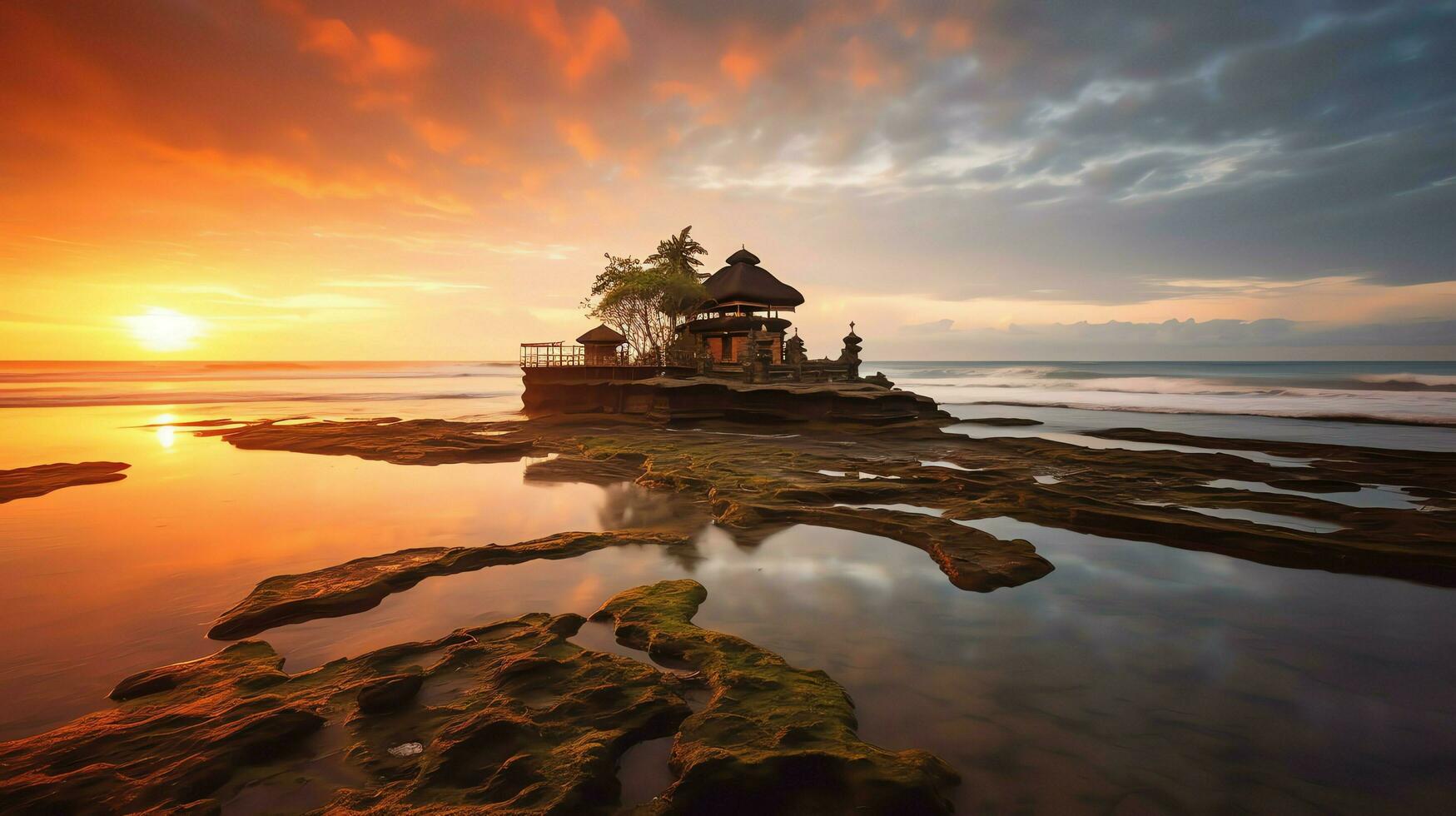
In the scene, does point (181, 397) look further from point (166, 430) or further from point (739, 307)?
point (739, 307)

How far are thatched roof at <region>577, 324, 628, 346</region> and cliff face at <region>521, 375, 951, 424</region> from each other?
4.93 meters

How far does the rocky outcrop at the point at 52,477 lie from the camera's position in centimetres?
1294

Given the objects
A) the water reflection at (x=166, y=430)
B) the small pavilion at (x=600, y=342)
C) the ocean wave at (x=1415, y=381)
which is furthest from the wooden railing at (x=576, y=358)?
the ocean wave at (x=1415, y=381)

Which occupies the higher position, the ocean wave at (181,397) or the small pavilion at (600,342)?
the small pavilion at (600,342)

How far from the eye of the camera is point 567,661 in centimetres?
498

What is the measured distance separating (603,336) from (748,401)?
46.7ft

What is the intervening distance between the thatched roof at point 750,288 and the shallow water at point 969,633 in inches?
959

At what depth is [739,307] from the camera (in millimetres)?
35781

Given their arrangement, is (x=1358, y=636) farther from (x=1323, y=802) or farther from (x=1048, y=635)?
(x=1323, y=802)

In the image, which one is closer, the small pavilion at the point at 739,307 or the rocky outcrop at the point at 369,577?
the rocky outcrop at the point at 369,577

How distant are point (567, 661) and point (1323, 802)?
5.46 meters

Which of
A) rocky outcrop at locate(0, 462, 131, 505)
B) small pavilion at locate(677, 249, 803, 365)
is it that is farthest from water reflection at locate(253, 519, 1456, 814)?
small pavilion at locate(677, 249, 803, 365)

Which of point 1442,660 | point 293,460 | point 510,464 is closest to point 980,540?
point 1442,660

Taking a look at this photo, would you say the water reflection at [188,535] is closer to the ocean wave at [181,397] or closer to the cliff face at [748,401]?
the cliff face at [748,401]
